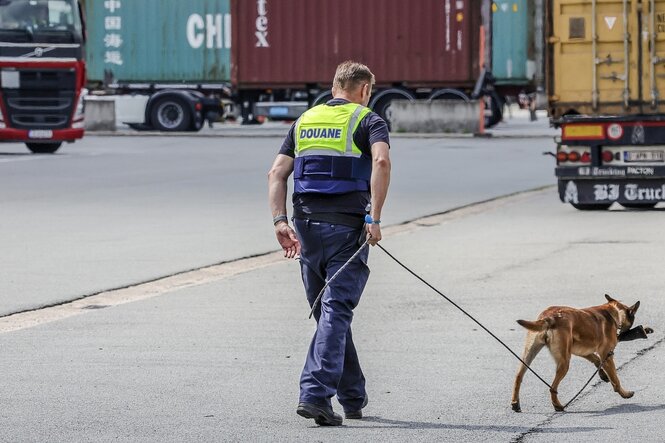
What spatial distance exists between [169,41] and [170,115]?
7.23 feet

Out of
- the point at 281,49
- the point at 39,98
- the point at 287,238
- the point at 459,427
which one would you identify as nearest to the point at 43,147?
the point at 39,98

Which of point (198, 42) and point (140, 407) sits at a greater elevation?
point (198, 42)

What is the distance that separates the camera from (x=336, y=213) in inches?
297

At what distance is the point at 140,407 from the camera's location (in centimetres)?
786

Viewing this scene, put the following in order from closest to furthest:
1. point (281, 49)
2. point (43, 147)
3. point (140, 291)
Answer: point (140, 291) → point (43, 147) → point (281, 49)

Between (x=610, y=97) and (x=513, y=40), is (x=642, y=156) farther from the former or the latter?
(x=513, y=40)

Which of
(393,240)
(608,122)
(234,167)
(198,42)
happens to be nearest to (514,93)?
(198,42)

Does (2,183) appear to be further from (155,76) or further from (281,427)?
(155,76)

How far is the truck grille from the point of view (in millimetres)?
33719

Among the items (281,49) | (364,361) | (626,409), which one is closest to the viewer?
(626,409)

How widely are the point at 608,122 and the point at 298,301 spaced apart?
328 inches

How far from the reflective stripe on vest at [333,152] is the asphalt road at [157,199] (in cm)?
432

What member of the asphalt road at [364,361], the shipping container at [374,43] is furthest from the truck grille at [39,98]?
the asphalt road at [364,361]

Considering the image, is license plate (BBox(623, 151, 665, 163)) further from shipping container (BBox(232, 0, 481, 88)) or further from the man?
shipping container (BBox(232, 0, 481, 88))
